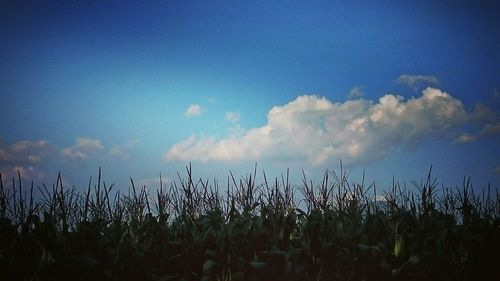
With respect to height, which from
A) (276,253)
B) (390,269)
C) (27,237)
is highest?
(27,237)

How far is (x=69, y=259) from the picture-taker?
3893mm

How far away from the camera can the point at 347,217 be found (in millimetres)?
5926

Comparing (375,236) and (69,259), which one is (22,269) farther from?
(375,236)

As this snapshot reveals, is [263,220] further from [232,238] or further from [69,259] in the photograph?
[69,259]

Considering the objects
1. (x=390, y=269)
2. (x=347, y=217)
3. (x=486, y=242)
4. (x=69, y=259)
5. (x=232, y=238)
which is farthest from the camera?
(x=347, y=217)

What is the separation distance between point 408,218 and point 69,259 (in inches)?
178

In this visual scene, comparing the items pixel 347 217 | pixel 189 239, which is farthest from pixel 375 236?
pixel 189 239

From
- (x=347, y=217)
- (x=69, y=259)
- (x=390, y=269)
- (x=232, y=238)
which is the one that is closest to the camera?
(x=69, y=259)

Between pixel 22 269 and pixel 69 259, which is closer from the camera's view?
pixel 69 259

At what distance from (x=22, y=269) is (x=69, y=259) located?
0.81 meters

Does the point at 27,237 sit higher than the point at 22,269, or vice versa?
the point at 27,237

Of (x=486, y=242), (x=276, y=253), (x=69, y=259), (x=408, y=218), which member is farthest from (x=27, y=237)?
(x=486, y=242)

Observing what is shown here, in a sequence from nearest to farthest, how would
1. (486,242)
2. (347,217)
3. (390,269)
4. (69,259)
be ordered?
(69,259), (390,269), (486,242), (347,217)

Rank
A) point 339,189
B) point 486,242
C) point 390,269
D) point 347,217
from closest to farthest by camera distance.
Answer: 1. point 390,269
2. point 486,242
3. point 347,217
4. point 339,189
